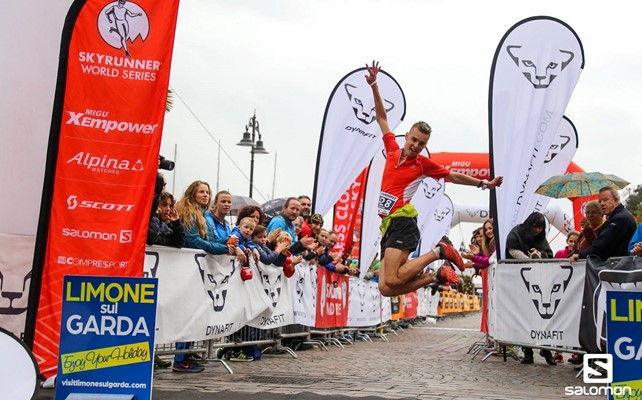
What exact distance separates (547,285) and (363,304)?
8820 mm

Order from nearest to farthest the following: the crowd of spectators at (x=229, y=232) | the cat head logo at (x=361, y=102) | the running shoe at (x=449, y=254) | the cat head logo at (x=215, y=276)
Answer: the running shoe at (x=449, y=254)
the crowd of spectators at (x=229, y=232)
the cat head logo at (x=215, y=276)
the cat head logo at (x=361, y=102)

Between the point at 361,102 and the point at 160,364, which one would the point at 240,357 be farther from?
the point at 361,102

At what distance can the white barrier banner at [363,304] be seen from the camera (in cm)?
1916

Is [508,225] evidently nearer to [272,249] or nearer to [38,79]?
[272,249]

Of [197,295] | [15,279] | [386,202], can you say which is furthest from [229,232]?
[15,279]

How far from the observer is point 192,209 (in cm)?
1062

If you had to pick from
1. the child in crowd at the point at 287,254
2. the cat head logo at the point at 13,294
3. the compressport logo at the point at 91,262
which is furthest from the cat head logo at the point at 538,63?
the cat head logo at the point at 13,294

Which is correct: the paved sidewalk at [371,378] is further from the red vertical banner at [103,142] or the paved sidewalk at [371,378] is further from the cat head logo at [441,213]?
the cat head logo at [441,213]

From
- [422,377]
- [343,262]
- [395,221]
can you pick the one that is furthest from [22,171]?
[343,262]

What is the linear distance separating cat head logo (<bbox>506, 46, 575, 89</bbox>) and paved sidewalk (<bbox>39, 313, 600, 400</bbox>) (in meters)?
4.45

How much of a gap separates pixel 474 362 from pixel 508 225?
7.12 ft

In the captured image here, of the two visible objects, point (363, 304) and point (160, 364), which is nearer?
point (160, 364)

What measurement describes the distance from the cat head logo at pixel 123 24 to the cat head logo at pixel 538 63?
744cm

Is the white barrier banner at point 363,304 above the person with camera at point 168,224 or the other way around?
the other way around
